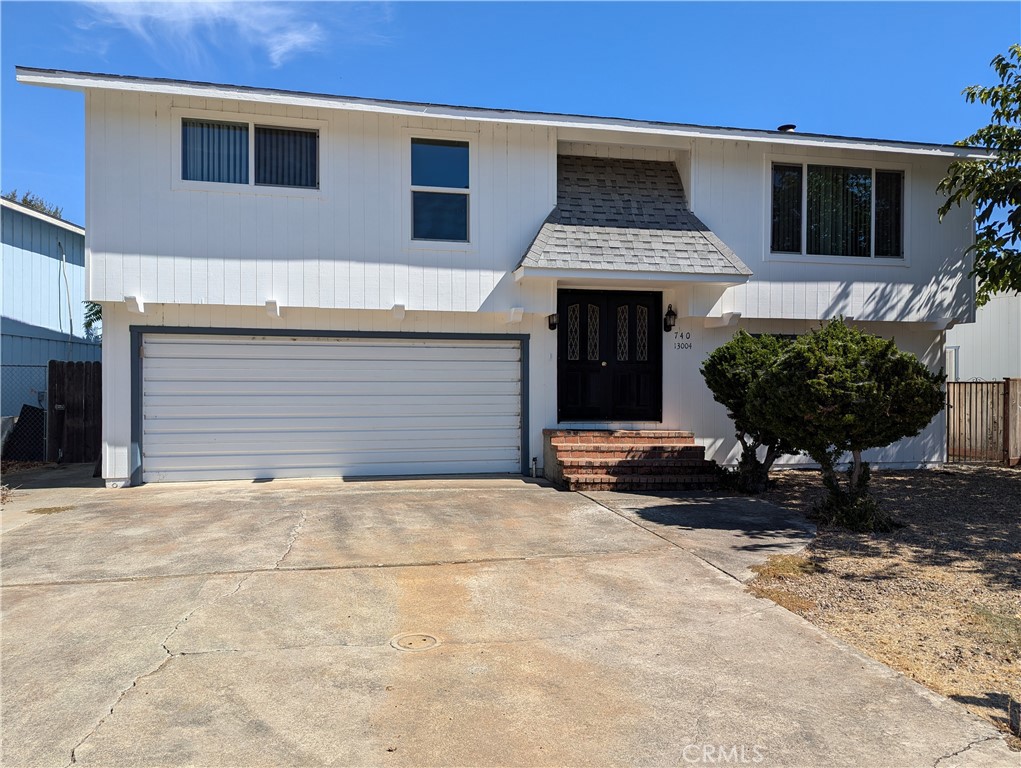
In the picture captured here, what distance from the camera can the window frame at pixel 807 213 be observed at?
38.1ft

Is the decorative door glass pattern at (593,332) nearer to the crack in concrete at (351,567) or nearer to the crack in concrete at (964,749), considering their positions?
the crack in concrete at (351,567)

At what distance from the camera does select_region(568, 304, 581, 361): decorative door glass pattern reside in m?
11.5

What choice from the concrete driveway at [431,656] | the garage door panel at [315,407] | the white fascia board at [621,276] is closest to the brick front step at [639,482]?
the garage door panel at [315,407]

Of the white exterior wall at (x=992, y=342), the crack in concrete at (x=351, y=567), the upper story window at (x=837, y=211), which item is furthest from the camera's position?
the white exterior wall at (x=992, y=342)

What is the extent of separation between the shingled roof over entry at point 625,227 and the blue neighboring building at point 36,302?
1087 centimetres

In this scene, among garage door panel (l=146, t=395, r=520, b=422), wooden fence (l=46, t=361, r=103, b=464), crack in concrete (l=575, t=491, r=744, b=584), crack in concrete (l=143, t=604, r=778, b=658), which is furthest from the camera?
wooden fence (l=46, t=361, r=103, b=464)

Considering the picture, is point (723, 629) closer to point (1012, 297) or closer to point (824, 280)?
point (824, 280)

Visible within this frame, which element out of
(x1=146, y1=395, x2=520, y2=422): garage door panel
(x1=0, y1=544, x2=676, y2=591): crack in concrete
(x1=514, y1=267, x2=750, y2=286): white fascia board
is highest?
(x1=514, y1=267, x2=750, y2=286): white fascia board

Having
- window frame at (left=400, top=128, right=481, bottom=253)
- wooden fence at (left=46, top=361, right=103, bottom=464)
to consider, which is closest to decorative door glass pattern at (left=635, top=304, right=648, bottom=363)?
window frame at (left=400, top=128, right=481, bottom=253)

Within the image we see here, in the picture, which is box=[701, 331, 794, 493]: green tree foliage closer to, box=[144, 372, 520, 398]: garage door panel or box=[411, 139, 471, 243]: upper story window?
box=[144, 372, 520, 398]: garage door panel

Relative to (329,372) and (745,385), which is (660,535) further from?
(329,372)

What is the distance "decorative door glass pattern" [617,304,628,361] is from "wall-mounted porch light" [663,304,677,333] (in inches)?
24.8

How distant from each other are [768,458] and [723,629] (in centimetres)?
549

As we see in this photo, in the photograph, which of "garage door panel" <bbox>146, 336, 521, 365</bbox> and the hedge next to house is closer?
the hedge next to house
